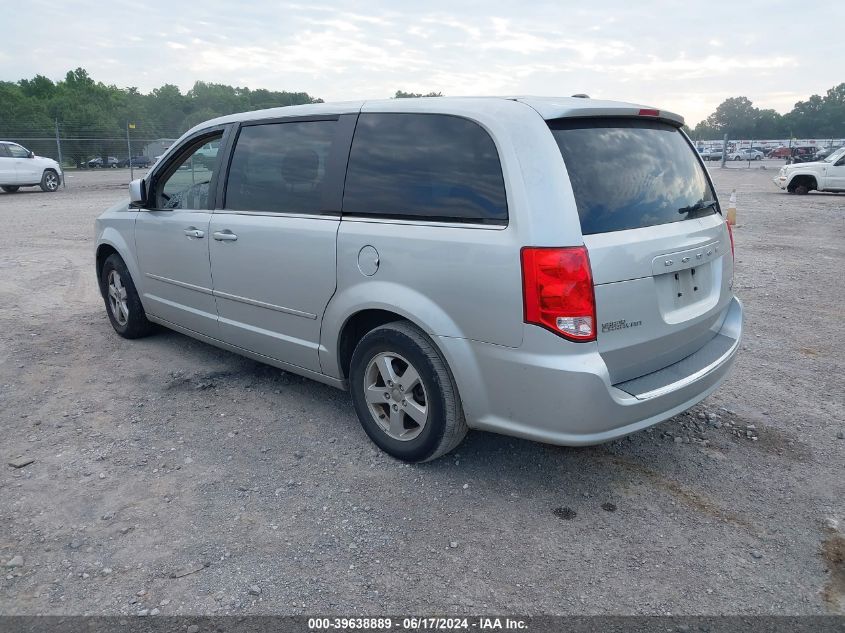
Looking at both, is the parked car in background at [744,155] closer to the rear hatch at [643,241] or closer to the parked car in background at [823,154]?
the parked car in background at [823,154]

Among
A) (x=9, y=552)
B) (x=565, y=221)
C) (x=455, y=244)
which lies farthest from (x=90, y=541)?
(x=565, y=221)

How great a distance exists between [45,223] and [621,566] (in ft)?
47.7

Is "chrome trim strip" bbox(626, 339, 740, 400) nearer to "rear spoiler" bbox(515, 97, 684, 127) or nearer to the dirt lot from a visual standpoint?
the dirt lot

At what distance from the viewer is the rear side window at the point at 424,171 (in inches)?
122

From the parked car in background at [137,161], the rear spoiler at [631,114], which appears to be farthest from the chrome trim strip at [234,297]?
the parked car in background at [137,161]

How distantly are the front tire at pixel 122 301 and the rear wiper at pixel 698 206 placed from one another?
13.7ft

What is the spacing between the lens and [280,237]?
12.9 feet

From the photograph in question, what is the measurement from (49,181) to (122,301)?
2013 cm

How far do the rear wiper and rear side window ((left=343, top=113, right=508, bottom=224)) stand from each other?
109cm

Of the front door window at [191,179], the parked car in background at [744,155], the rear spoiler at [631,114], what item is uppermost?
the parked car in background at [744,155]

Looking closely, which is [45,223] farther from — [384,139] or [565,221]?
[565,221]

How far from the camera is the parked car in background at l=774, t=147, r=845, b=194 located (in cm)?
2009

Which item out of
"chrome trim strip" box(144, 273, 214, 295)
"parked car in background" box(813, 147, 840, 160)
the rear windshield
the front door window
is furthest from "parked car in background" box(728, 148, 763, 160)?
"chrome trim strip" box(144, 273, 214, 295)

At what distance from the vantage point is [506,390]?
303 cm
